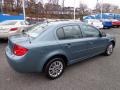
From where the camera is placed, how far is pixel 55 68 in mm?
4105

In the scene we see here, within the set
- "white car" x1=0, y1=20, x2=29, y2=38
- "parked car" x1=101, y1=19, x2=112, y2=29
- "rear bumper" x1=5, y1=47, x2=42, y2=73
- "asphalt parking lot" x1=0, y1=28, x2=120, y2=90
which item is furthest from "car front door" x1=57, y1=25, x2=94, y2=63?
"parked car" x1=101, y1=19, x2=112, y2=29

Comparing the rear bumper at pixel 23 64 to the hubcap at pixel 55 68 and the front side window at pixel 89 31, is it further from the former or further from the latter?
the front side window at pixel 89 31

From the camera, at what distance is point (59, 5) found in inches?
1603

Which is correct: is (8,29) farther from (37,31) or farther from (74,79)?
(74,79)

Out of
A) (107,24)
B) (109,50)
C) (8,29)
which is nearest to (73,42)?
(109,50)

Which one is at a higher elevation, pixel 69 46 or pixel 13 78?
pixel 69 46

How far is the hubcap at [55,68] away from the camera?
4.03 meters

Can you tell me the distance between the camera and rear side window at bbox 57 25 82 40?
4107mm

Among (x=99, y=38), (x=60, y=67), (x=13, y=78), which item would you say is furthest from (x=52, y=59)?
(x=99, y=38)

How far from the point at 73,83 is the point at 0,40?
690 centimetres

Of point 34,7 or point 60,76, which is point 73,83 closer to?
point 60,76

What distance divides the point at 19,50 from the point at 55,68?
1125 millimetres

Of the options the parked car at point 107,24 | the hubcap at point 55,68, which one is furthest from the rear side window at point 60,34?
the parked car at point 107,24

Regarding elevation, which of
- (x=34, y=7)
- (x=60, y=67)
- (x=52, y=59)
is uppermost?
(x=34, y=7)
